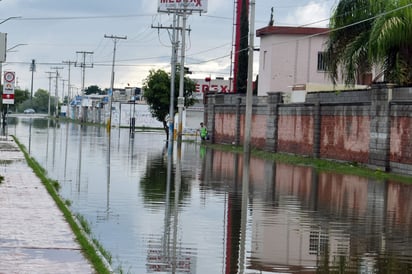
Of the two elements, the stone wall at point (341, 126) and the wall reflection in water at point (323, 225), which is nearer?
the wall reflection in water at point (323, 225)

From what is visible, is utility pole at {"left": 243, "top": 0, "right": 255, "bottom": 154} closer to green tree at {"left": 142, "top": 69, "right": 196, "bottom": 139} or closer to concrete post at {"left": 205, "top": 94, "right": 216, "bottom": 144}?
concrete post at {"left": 205, "top": 94, "right": 216, "bottom": 144}

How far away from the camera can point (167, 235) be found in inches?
537

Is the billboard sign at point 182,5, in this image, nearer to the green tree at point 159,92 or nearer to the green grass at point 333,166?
the green tree at point 159,92

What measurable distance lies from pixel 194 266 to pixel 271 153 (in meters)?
34.2

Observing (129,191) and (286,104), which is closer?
(129,191)

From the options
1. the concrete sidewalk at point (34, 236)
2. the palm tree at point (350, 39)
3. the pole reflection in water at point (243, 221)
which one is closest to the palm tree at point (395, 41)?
the palm tree at point (350, 39)

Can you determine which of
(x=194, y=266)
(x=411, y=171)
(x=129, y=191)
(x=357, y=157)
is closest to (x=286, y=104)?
(x=357, y=157)

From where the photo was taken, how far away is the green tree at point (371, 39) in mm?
32531

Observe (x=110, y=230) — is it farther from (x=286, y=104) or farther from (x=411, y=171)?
(x=286, y=104)

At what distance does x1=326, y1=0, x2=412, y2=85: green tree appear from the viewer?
32.5 m

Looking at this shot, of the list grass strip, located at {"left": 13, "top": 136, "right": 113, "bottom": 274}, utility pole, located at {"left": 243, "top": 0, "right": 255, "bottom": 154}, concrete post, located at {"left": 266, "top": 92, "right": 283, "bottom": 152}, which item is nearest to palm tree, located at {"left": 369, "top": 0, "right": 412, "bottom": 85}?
utility pole, located at {"left": 243, "top": 0, "right": 255, "bottom": 154}

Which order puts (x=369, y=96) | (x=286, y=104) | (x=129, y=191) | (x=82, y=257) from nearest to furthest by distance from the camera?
(x=82, y=257), (x=129, y=191), (x=369, y=96), (x=286, y=104)

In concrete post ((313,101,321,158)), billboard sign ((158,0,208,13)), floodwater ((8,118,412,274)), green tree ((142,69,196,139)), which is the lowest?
floodwater ((8,118,412,274))

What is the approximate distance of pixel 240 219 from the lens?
16.2m
